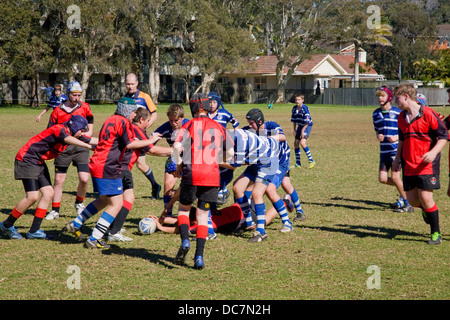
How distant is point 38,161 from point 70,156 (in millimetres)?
1901

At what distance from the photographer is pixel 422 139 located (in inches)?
314

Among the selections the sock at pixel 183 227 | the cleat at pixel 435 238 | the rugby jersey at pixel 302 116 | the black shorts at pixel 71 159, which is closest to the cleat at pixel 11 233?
the black shorts at pixel 71 159

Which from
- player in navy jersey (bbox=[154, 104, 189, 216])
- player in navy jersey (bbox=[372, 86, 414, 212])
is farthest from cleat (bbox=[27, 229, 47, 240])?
player in navy jersey (bbox=[372, 86, 414, 212])

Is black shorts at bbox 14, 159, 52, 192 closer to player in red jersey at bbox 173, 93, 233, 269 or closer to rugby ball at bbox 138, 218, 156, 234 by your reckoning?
rugby ball at bbox 138, 218, 156, 234

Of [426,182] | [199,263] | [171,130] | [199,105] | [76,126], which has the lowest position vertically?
[199,263]

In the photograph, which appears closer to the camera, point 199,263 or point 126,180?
point 199,263

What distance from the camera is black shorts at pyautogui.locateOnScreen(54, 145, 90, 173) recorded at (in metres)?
9.81

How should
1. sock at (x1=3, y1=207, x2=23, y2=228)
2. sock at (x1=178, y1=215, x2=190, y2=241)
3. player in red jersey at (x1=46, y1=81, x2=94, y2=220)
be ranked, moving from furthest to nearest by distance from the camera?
player in red jersey at (x1=46, y1=81, x2=94, y2=220), sock at (x1=3, y1=207, x2=23, y2=228), sock at (x1=178, y1=215, x2=190, y2=241)

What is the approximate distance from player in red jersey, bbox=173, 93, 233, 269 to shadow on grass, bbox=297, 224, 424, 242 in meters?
2.76

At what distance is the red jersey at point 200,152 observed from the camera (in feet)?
22.1


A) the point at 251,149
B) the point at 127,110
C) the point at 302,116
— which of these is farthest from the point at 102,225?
the point at 302,116

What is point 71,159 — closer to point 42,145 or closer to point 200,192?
point 42,145

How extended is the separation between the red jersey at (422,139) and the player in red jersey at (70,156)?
5143 millimetres

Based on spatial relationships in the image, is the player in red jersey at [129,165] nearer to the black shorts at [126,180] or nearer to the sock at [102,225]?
the black shorts at [126,180]
